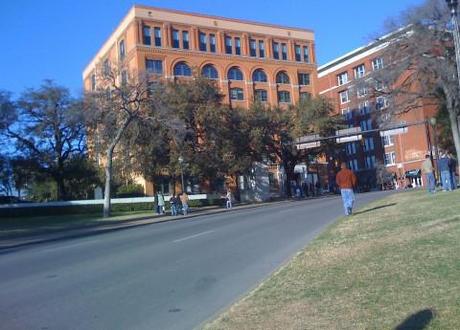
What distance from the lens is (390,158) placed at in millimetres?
90750

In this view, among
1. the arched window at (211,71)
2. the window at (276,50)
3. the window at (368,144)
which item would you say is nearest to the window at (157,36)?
the arched window at (211,71)

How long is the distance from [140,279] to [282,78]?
7345 cm

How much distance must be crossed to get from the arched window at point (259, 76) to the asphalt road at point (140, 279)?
6295 centimetres

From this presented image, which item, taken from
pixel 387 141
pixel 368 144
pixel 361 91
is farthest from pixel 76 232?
pixel 368 144

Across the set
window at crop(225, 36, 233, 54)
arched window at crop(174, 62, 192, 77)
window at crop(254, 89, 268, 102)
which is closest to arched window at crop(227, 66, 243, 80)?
window at crop(225, 36, 233, 54)

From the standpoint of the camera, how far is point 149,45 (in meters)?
69.5

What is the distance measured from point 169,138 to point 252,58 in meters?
33.6

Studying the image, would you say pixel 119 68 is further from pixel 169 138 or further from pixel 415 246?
pixel 415 246

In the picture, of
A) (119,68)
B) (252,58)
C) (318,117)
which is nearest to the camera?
(119,68)

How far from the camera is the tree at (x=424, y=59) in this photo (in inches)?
1456

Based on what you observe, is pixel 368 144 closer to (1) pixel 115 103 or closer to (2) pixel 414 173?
(2) pixel 414 173

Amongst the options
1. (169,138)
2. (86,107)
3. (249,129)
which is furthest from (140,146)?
(249,129)

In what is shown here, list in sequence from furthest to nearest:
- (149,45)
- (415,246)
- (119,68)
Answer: (149,45) → (119,68) → (415,246)

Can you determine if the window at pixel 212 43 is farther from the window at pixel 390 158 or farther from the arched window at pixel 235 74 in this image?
the window at pixel 390 158
